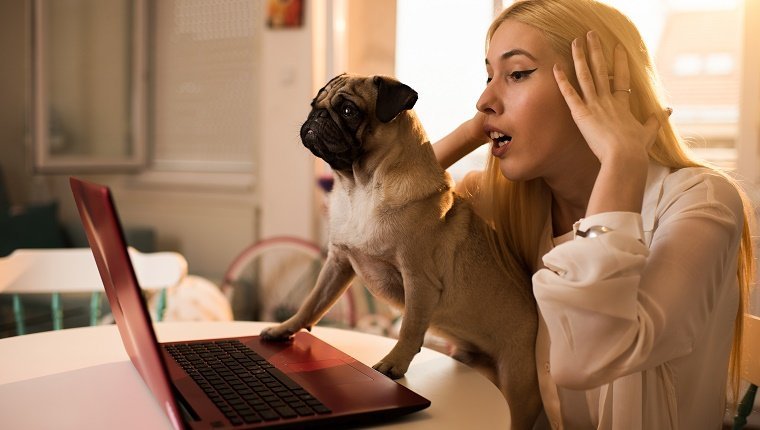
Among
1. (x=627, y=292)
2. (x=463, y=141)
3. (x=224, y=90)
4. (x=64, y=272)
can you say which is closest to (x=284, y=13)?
(x=224, y=90)

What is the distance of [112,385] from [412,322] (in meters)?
0.38

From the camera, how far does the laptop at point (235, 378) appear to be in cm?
62

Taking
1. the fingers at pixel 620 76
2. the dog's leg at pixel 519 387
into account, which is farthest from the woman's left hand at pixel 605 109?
the dog's leg at pixel 519 387

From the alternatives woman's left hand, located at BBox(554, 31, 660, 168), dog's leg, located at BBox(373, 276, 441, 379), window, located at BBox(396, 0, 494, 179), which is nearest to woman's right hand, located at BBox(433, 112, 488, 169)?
woman's left hand, located at BBox(554, 31, 660, 168)

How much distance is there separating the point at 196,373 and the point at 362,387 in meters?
0.20

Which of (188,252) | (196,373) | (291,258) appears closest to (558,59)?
(196,373)

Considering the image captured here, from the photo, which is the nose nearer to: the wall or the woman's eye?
the woman's eye

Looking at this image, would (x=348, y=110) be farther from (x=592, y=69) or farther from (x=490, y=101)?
(x=592, y=69)

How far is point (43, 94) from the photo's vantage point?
3467mm

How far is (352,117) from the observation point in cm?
91

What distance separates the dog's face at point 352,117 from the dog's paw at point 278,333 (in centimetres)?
25

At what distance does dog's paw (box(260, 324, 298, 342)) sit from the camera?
101 cm

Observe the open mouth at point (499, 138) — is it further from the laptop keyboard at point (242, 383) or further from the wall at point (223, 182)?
the wall at point (223, 182)

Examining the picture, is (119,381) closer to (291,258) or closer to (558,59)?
(558,59)
